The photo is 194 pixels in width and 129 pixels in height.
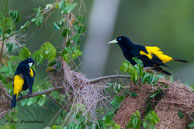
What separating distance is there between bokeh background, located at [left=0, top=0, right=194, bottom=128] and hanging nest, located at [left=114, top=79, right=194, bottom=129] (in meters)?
6.55

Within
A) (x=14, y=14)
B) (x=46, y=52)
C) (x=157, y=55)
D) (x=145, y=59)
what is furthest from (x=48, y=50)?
(x=157, y=55)

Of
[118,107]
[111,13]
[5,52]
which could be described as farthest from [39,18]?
[111,13]

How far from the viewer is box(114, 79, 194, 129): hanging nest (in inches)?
177

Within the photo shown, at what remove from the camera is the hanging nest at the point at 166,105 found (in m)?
4.49

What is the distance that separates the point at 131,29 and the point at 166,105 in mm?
11275

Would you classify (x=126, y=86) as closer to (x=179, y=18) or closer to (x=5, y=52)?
(x=5, y=52)

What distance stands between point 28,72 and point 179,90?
1886 mm

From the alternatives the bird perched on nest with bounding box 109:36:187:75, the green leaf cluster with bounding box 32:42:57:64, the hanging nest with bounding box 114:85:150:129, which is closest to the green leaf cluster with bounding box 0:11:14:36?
the green leaf cluster with bounding box 32:42:57:64

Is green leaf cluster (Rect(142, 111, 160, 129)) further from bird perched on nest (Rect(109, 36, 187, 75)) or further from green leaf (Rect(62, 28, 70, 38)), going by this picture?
bird perched on nest (Rect(109, 36, 187, 75))

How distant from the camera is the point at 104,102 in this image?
4.55 m

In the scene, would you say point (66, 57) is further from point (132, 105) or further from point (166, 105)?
point (166, 105)

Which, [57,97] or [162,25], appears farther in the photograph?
[162,25]

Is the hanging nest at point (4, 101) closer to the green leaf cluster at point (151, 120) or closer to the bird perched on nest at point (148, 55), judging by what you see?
the green leaf cluster at point (151, 120)

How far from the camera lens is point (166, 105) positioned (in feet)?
14.9
